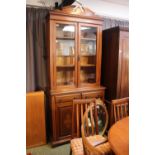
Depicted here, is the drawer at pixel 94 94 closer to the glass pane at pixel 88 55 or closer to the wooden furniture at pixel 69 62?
the wooden furniture at pixel 69 62

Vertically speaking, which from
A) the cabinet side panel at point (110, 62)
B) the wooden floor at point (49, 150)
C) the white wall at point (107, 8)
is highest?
the white wall at point (107, 8)

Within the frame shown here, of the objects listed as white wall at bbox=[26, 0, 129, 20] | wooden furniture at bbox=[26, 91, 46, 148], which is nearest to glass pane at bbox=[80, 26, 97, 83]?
white wall at bbox=[26, 0, 129, 20]

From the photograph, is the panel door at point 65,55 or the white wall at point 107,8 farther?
the white wall at point 107,8

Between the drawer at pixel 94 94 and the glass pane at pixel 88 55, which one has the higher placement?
the glass pane at pixel 88 55

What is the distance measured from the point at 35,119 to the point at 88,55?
4.63 ft

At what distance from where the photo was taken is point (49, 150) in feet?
8.48

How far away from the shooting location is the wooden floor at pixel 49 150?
2504 millimetres

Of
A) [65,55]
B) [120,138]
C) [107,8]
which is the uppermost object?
[107,8]

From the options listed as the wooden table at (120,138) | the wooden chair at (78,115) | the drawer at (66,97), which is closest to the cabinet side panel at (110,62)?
the drawer at (66,97)

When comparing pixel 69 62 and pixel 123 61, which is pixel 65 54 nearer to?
pixel 69 62

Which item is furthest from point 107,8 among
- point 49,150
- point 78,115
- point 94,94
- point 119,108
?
point 49,150
